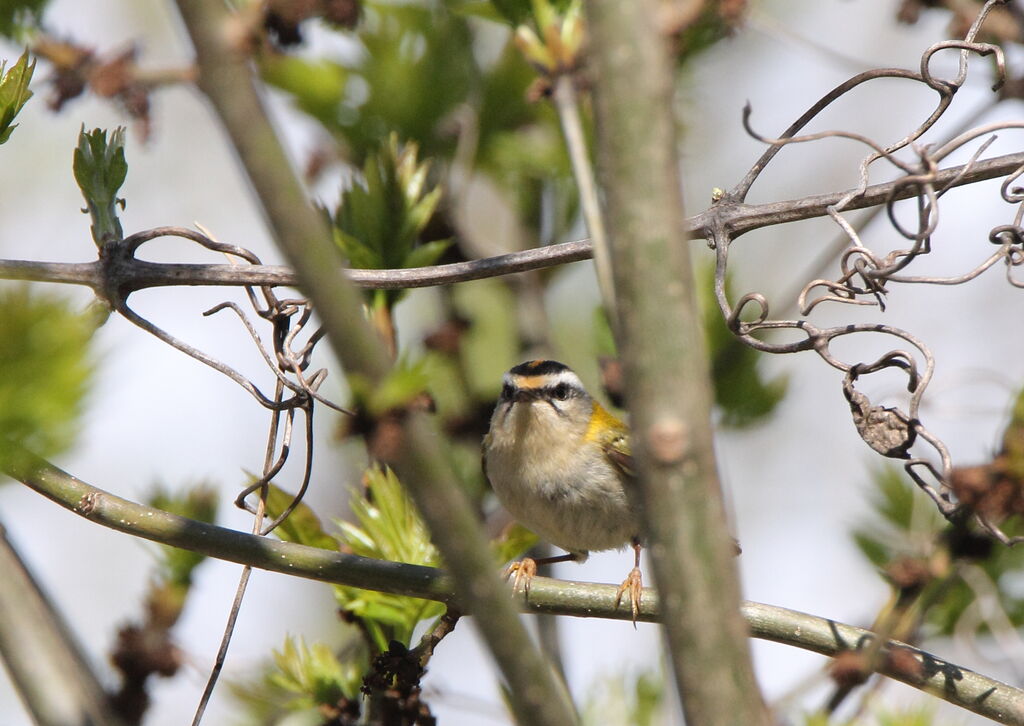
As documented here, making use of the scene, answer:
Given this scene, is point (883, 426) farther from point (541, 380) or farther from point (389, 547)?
point (541, 380)

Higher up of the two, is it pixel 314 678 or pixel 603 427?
pixel 603 427

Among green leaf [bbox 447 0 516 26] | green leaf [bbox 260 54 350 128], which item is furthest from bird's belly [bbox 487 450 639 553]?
green leaf [bbox 447 0 516 26]

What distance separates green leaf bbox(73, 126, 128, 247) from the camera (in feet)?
5.43

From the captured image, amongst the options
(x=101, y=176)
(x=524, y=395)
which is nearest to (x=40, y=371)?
(x=101, y=176)

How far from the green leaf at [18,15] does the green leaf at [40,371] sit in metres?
1.55

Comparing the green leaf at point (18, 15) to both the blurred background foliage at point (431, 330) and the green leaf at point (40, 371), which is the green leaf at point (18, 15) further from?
the green leaf at point (40, 371)

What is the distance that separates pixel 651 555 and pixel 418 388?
29cm

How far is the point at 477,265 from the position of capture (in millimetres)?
1513

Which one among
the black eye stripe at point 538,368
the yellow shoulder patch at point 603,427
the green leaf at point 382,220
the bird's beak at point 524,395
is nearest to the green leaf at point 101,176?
the green leaf at point 382,220

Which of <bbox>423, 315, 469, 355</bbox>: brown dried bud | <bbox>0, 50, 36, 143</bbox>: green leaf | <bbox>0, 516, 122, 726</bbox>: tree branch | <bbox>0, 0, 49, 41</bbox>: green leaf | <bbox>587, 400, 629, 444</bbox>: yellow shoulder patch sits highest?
<bbox>587, 400, 629, 444</bbox>: yellow shoulder patch

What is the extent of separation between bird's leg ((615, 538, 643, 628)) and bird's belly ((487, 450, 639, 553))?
118 millimetres

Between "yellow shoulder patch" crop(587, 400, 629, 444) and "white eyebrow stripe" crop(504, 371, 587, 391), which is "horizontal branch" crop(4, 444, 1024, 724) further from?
"yellow shoulder patch" crop(587, 400, 629, 444)

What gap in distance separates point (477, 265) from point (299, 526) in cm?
76

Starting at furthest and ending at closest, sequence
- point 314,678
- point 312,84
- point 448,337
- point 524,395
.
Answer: point 524,395 < point 312,84 < point 448,337 < point 314,678
